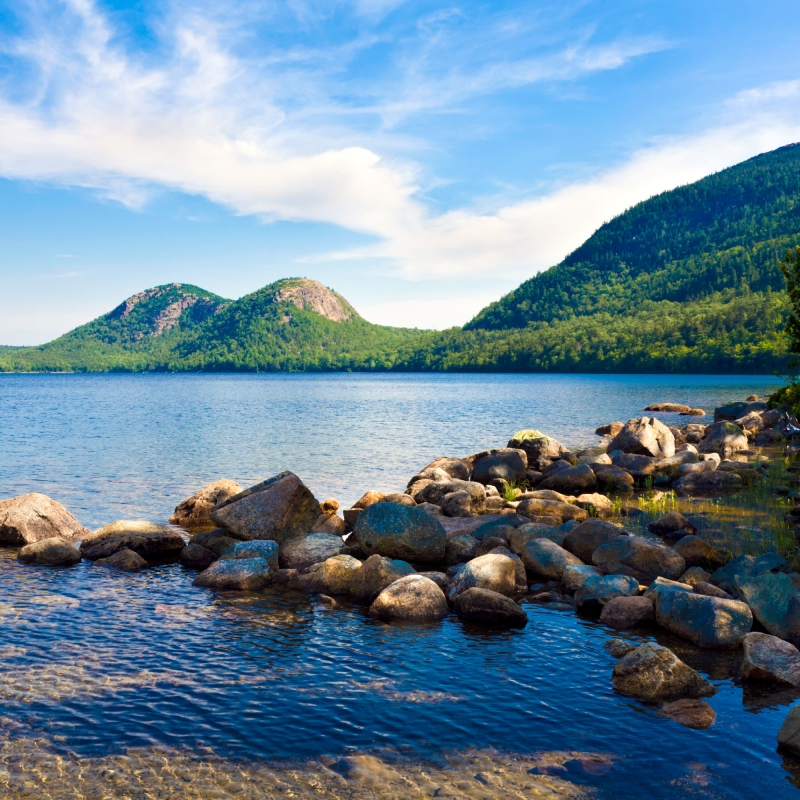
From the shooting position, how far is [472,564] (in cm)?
1355

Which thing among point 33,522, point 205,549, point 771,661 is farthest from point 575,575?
point 33,522

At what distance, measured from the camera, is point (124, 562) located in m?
15.9

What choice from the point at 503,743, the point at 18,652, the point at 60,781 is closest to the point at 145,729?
the point at 60,781

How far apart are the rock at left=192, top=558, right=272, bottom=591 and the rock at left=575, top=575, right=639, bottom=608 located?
660 cm

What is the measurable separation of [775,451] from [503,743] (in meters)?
32.8

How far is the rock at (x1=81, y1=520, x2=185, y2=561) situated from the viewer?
16547mm

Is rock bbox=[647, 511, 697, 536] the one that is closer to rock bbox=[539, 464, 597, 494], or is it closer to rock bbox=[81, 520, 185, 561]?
rock bbox=[539, 464, 597, 494]

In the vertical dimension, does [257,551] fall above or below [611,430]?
above

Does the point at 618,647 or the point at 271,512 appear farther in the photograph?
the point at 271,512

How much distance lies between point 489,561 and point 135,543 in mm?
8883

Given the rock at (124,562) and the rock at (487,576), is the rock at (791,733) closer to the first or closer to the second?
the rock at (487,576)

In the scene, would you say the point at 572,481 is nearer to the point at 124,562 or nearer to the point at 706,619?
the point at 706,619

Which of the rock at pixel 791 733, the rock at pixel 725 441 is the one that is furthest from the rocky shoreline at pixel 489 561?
the rock at pixel 725 441

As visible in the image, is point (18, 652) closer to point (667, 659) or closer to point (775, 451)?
point (667, 659)
